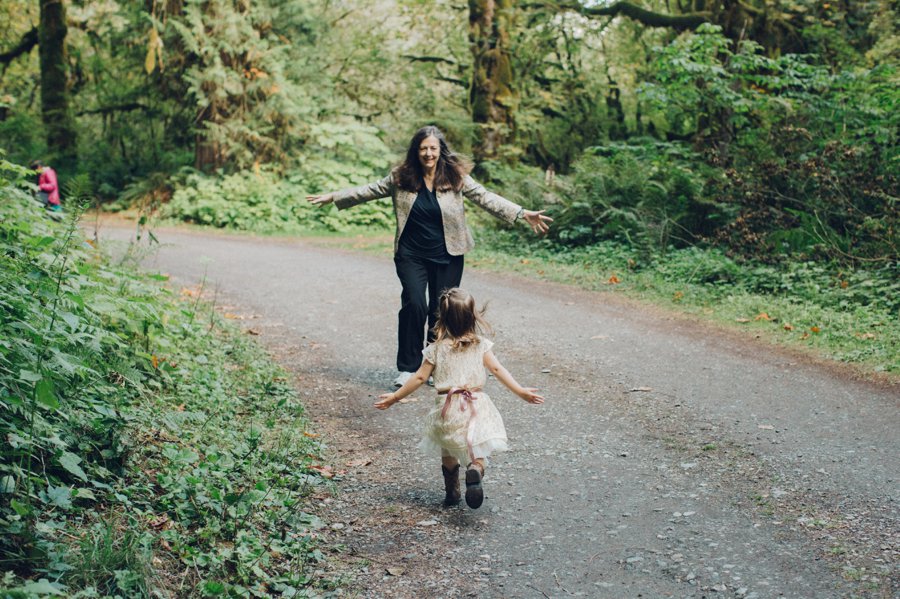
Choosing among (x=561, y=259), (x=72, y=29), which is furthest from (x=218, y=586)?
(x=72, y=29)

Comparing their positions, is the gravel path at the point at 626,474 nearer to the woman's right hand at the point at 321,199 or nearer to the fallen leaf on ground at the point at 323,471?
the fallen leaf on ground at the point at 323,471

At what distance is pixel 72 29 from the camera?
26.3 m

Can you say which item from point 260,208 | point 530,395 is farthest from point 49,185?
point 530,395

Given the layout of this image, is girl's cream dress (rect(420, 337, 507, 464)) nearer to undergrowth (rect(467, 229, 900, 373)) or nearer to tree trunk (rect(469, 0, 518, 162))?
undergrowth (rect(467, 229, 900, 373))

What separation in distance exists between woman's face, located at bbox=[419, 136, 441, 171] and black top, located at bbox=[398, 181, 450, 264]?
0.21m

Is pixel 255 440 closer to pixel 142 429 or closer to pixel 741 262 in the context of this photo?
pixel 142 429

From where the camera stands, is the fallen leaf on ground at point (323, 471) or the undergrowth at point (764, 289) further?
the undergrowth at point (764, 289)

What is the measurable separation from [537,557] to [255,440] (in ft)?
5.98

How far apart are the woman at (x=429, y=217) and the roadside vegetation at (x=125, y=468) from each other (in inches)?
62.0

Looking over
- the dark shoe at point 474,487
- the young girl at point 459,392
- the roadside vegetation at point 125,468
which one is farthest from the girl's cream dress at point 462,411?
the roadside vegetation at point 125,468

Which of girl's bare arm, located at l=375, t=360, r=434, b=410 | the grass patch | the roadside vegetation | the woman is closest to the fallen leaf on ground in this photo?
the roadside vegetation

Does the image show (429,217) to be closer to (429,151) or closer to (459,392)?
(429,151)

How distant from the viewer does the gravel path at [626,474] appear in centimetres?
390

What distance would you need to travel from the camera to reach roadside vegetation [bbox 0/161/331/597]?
10.7ft
